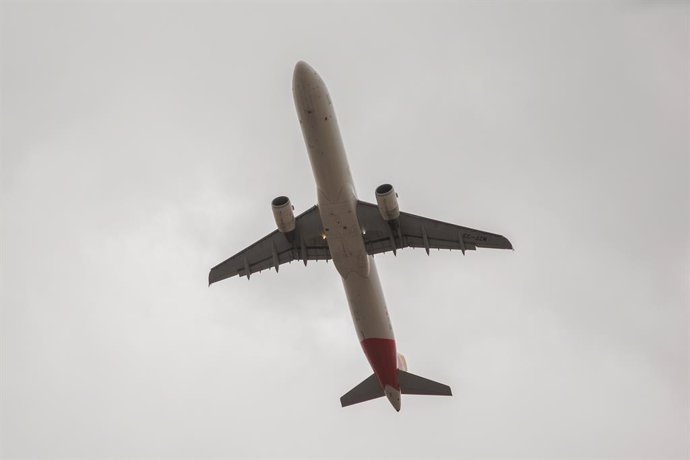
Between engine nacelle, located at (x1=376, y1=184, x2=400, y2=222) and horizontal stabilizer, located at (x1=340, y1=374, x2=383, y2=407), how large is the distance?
1113cm

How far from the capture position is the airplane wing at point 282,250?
37875 mm

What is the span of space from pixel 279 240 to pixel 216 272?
4.29 metres

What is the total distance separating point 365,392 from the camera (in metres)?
41.9

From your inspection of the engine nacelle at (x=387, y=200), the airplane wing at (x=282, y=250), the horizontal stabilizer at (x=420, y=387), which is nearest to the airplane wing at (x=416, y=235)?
the engine nacelle at (x=387, y=200)

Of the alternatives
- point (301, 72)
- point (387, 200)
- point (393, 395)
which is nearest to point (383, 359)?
point (393, 395)

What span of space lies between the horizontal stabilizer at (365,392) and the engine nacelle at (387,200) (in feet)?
36.5

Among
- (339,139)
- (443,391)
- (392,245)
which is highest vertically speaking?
(339,139)

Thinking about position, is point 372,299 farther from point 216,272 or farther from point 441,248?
point 216,272

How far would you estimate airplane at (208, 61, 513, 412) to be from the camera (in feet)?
108

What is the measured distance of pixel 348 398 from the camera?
42.2m

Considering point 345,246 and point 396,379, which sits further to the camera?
point 396,379

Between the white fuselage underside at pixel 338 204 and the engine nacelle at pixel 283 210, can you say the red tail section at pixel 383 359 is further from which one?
the engine nacelle at pixel 283 210

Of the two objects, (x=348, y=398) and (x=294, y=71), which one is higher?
(x=294, y=71)

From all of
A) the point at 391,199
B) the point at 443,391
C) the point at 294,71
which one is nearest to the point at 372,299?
the point at 391,199
